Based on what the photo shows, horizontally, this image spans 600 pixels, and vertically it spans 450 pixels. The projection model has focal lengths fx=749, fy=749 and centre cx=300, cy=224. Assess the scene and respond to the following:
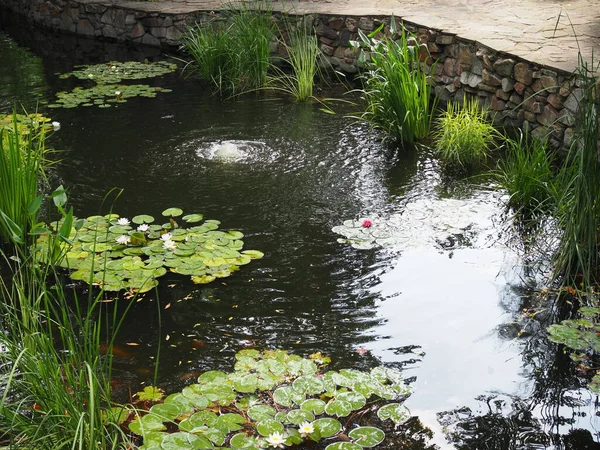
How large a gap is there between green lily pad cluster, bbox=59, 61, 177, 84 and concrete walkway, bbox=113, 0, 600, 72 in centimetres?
106

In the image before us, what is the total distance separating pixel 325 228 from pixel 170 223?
962 millimetres

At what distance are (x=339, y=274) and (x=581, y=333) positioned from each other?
1.29m

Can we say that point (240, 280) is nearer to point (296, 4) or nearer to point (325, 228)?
point (325, 228)

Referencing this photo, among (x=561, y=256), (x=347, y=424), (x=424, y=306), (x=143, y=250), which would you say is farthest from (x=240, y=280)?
(x=561, y=256)

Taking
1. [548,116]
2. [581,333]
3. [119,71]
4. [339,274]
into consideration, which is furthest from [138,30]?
[581,333]

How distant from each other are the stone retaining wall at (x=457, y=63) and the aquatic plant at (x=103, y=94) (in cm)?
175

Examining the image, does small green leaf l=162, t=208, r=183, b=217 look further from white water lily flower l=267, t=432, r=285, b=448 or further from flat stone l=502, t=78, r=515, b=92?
flat stone l=502, t=78, r=515, b=92

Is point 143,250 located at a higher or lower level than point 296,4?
lower

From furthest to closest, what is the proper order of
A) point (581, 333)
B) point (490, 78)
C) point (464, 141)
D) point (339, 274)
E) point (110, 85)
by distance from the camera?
point (110, 85), point (490, 78), point (464, 141), point (339, 274), point (581, 333)

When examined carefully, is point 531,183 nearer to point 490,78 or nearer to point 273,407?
point 490,78

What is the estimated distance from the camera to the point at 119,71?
859cm

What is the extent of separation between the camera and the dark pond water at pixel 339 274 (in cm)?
312

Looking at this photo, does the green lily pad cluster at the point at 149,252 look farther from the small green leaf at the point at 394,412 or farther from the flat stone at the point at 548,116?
the flat stone at the point at 548,116

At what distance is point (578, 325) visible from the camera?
357 cm
